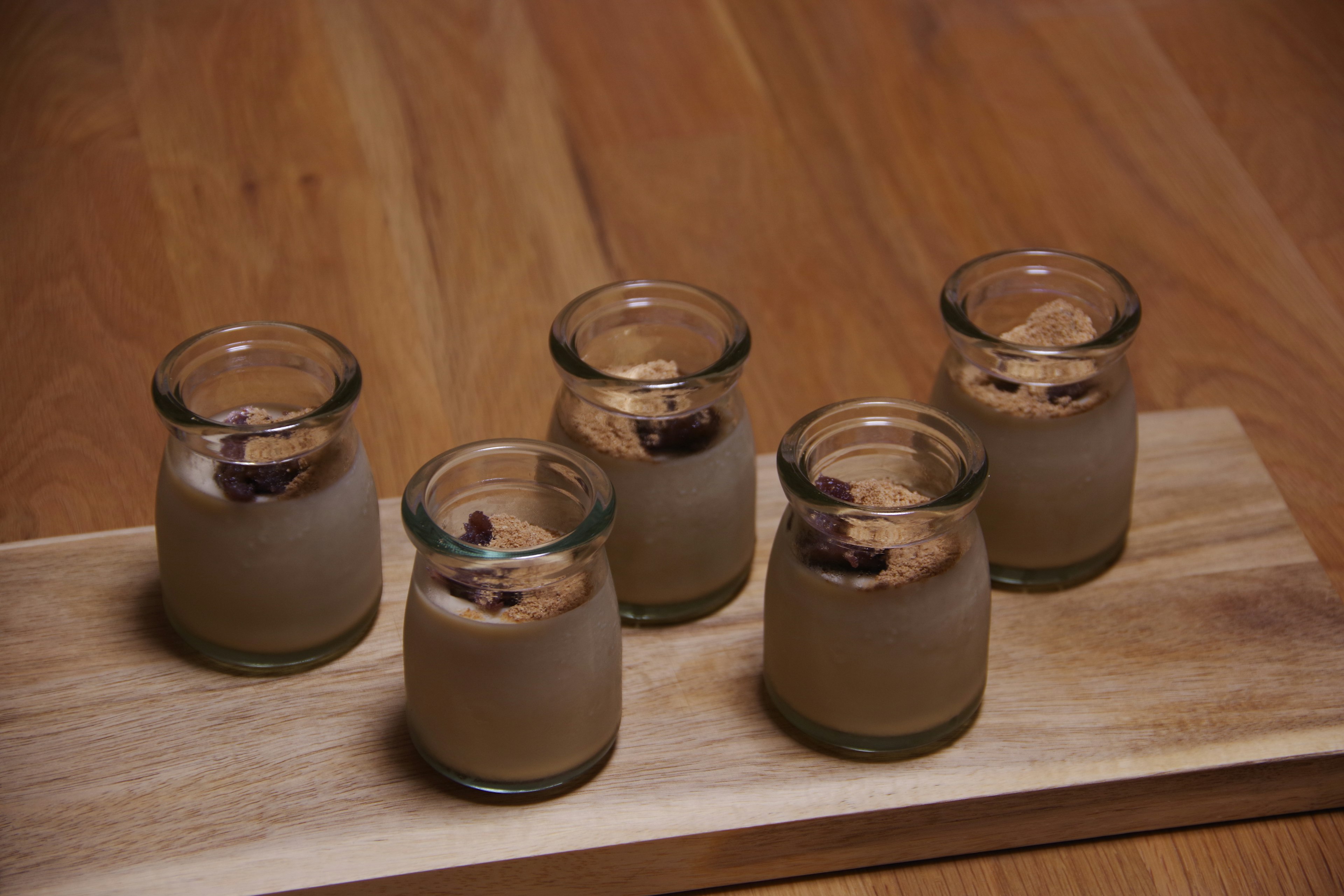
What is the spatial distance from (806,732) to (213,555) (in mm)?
330

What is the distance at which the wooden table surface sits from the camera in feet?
3.88

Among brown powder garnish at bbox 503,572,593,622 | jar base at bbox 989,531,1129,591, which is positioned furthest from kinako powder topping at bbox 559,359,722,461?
jar base at bbox 989,531,1129,591

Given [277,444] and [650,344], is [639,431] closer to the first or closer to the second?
[650,344]

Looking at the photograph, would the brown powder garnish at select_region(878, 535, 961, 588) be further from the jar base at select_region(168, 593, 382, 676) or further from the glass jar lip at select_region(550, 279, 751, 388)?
the jar base at select_region(168, 593, 382, 676)

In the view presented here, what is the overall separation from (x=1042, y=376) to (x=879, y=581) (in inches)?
7.5

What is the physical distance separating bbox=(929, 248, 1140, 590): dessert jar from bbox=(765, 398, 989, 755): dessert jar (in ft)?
0.30

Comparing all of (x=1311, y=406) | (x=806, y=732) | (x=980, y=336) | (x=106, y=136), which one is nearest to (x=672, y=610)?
(x=806, y=732)

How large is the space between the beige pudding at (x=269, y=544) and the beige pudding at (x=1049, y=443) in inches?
13.8

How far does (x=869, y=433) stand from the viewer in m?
0.76

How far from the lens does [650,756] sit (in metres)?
0.77

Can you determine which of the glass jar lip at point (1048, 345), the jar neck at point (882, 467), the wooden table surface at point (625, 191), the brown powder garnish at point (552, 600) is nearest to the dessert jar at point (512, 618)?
the brown powder garnish at point (552, 600)

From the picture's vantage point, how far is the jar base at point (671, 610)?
2.78 feet

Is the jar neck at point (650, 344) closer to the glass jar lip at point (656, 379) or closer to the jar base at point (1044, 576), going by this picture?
the glass jar lip at point (656, 379)

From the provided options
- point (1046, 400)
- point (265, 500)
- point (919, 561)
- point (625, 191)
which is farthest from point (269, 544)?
point (625, 191)
